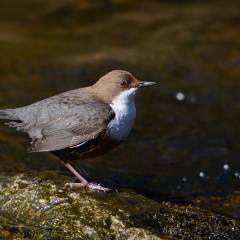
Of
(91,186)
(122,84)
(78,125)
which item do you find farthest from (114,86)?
(91,186)

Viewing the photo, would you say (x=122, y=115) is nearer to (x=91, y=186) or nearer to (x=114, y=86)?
(x=114, y=86)

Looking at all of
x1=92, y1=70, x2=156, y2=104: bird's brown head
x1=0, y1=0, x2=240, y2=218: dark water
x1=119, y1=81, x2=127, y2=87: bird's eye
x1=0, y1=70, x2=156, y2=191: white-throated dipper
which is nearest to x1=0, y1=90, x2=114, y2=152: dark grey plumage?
x1=0, y1=70, x2=156, y2=191: white-throated dipper

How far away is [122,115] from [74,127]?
0.40 meters

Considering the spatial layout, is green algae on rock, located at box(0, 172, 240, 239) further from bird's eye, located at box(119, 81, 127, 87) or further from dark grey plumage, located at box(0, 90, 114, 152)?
bird's eye, located at box(119, 81, 127, 87)

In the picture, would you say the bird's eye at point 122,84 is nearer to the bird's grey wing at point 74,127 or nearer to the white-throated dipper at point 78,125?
the white-throated dipper at point 78,125

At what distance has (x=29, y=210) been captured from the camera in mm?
4711

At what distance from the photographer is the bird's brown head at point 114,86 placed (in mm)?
5309

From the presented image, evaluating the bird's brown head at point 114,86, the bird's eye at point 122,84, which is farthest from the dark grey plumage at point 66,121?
the bird's eye at point 122,84

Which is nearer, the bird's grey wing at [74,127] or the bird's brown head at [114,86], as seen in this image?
the bird's grey wing at [74,127]

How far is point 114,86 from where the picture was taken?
17.5 ft

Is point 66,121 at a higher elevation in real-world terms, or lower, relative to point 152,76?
higher

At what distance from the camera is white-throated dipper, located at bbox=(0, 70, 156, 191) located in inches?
198

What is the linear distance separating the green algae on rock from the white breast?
480 mm

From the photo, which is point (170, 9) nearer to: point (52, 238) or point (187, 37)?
point (187, 37)
